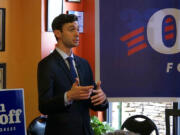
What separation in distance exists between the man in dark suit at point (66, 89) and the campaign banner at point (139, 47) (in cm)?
44

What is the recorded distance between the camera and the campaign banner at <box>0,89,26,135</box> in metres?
1.66

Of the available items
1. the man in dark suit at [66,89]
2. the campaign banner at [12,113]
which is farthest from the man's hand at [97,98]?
the campaign banner at [12,113]

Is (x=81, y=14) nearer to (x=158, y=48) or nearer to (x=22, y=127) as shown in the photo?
(x=158, y=48)

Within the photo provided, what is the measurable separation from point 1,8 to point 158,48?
1767mm

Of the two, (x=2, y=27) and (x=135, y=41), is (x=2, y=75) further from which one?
(x=135, y=41)

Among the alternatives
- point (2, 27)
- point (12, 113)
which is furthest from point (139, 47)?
point (2, 27)

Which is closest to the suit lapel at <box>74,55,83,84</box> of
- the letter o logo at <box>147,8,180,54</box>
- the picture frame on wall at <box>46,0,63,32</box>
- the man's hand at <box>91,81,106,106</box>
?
the man's hand at <box>91,81,106,106</box>

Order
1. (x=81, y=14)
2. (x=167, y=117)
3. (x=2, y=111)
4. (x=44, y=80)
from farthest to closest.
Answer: (x=81, y=14)
(x=167, y=117)
(x=44, y=80)
(x=2, y=111)

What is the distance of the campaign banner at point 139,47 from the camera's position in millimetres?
2570

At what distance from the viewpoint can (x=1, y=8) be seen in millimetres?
3584

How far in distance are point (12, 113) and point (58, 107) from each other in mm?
311

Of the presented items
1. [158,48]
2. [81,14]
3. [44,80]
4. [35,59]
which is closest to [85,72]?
[44,80]

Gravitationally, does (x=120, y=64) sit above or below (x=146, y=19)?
below

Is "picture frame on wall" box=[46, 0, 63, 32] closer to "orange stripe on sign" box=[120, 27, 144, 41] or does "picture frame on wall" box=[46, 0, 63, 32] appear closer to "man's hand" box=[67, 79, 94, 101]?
"orange stripe on sign" box=[120, 27, 144, 41]
